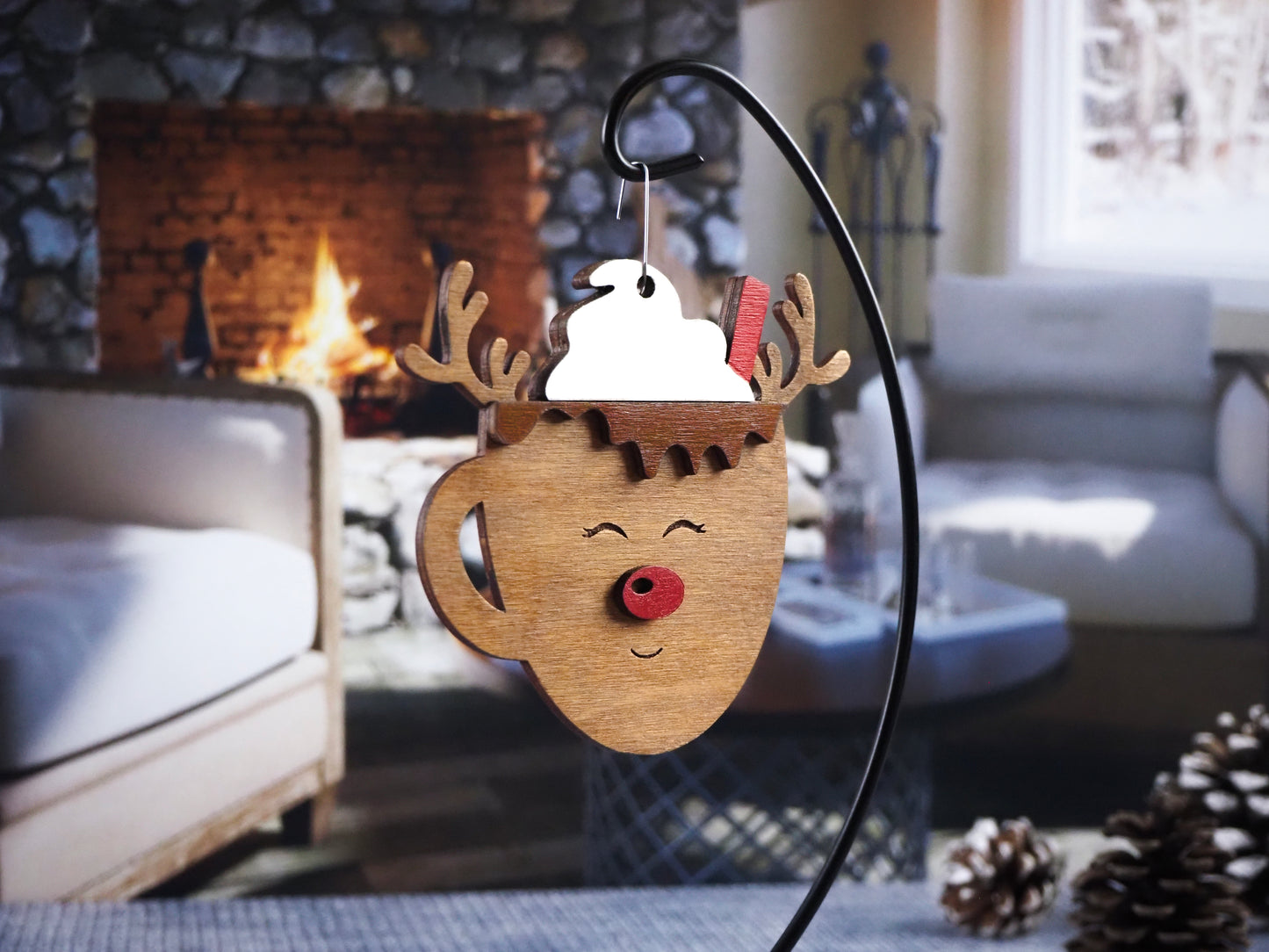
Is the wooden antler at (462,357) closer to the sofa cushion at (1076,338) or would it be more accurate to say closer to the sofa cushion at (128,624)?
the sofa cushion at (128,624)

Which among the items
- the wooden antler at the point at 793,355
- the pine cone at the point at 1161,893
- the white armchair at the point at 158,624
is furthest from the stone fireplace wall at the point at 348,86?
the wooden antler at the point at 793,355

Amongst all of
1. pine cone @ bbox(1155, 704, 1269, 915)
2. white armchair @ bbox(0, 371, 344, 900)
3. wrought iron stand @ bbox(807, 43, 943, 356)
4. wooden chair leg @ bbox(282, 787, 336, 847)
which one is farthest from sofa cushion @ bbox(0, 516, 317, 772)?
wrought iron stand @ bbox(807, 43, 943, 356)

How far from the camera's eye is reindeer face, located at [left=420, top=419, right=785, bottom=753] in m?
0.61

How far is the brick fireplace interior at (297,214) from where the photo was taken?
2580 mm

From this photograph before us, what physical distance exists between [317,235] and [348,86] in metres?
0.31

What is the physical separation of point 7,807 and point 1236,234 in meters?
2.50

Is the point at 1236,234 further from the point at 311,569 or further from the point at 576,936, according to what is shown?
the point at 576,936

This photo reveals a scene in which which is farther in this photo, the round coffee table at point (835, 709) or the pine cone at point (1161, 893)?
the round coffee table at point (835, 709)

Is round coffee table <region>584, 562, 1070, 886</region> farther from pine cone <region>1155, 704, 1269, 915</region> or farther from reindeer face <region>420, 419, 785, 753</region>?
reindeer face <region>420, 419, 785, 753</region>

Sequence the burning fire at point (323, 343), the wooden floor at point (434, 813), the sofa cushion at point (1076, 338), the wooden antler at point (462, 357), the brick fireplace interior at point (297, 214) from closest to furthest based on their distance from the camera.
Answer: the wooden antler at point (462, 357), the wooden floor at point (434, 813), the sofa cushion at point (1076, 338), the brick fireplace interior at point (297, 214), the burning fire at point (323, 343)

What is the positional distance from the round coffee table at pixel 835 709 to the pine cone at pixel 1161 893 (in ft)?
0.67

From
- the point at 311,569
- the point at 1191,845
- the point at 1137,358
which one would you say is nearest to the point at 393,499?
the point at 311,569

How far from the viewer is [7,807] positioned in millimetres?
1363

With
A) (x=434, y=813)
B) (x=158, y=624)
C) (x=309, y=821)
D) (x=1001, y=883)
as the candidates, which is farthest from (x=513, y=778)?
(x=1001, y=883)
